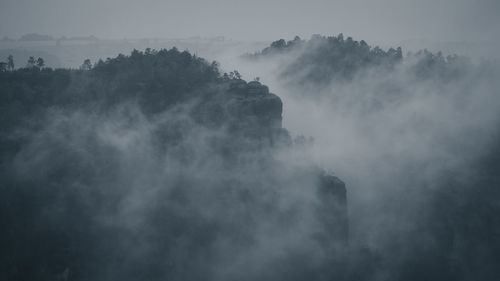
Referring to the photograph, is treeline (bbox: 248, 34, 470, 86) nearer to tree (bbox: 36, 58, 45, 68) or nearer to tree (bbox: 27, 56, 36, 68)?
tree (bbox: 36, 58, 45, 68)

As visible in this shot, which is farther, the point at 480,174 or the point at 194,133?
the point at 480,174

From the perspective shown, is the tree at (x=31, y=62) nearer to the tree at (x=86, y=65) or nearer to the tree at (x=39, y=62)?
the tree at (x=39, y=62)

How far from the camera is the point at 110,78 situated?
6775 centimetres

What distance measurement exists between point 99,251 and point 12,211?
12.5m

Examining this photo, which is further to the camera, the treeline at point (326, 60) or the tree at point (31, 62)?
the treeline at point (326, 60)

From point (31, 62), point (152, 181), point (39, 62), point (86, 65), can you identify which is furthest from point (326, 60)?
point (31, 62)

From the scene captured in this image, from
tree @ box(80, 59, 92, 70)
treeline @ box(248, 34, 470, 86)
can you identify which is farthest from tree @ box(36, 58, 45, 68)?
treeline @ box(248, 34, 470, 86)

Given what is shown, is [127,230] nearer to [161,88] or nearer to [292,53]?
[161,88]

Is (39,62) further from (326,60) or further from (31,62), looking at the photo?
(326,60)

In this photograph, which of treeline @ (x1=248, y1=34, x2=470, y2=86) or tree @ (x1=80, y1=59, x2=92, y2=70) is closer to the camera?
tree @ (x1=80, y1=59, x2=92, y2=70)

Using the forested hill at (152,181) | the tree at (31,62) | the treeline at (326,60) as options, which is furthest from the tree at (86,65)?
the treeline at (326,60)

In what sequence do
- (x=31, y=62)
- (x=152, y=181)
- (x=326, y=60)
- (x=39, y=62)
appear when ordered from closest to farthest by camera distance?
(x=152, y=181)
(x=31, y=62)
(x=39, y=62)
(x=326, y=60)

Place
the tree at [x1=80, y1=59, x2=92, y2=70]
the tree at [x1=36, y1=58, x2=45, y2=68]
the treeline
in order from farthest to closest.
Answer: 1. the treeline
2. the tree at [x1=80, y1=59, x2=92, y2=70]
3. the tree at [x1=36, y1=58, x2=45, y2=68]

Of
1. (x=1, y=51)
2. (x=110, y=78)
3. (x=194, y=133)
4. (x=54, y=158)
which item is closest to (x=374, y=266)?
(x=194, y=133)
